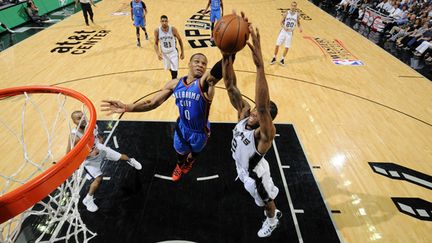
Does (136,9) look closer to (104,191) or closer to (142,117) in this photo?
(142,117)

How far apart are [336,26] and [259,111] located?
12090mm

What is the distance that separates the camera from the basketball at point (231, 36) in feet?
8.30

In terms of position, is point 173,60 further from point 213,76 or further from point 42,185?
point 42,185

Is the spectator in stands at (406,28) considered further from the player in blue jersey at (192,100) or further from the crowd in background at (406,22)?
the player in blue jersey at (192,100)

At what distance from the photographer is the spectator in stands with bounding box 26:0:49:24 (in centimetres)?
1127

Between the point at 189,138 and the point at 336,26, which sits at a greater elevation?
the point at 189,138

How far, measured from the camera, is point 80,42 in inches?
380

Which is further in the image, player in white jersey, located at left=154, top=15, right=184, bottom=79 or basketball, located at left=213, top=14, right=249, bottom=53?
player in white jersey, located at left=154, top=15, right=184, bottom=79

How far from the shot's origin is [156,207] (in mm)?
3820

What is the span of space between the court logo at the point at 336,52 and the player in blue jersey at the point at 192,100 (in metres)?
6.72

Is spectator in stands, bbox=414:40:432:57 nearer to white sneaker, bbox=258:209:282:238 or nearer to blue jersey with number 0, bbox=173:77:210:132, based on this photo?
white sneaker, bbox=258:209:282:238

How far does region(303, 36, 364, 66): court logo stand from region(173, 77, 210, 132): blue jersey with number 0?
6775 mm

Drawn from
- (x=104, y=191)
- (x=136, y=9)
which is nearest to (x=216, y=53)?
(x=136, y=9)

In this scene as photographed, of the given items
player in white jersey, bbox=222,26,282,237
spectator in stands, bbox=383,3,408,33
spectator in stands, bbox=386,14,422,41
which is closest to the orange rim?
player in white jersey, bbox=222,26,282,237
